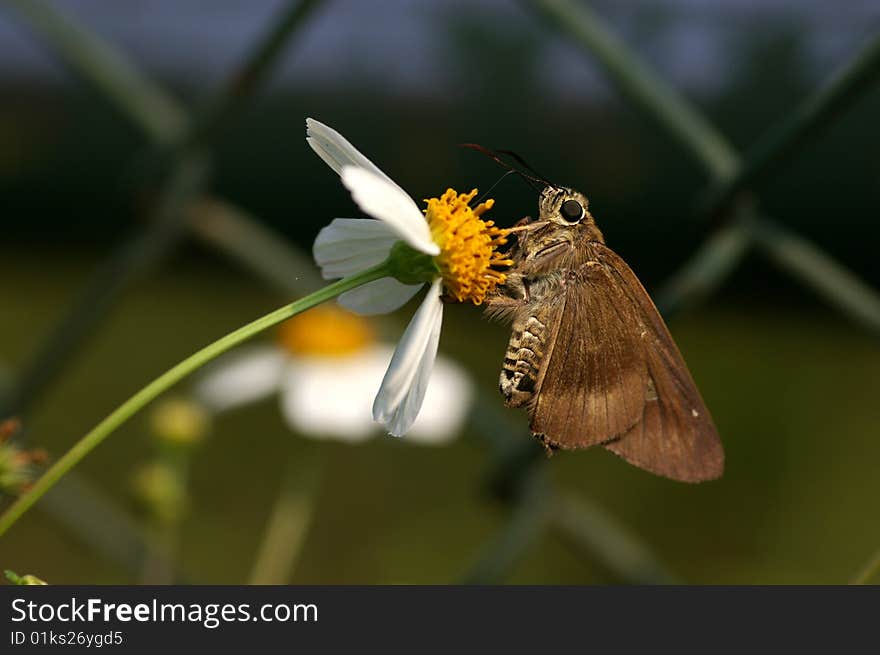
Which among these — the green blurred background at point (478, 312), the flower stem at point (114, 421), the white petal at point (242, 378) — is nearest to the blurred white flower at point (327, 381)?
the white petal at point (242, 378)

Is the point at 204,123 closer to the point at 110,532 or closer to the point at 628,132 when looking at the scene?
the point at 110,532

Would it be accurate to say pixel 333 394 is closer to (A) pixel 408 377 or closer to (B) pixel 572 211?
(B) pixel 572 211

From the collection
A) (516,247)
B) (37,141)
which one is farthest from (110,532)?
(37,141)

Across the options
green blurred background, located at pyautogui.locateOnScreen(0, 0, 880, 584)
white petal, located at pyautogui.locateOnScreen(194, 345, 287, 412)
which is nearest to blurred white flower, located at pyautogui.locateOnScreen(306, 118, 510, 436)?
white petal, located at pyautogui.locateOnScreen(194, 345, 287, 412)

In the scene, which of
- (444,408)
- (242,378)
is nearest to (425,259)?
(444,408)

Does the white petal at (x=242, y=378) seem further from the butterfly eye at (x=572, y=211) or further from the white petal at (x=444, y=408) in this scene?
the butterfly eye at (x=572, y=211)

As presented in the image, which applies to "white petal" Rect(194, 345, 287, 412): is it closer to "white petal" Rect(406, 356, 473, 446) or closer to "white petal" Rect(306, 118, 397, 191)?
"white petal" Rect(406, 356, 473, 446)
